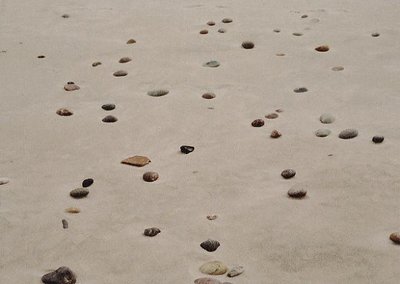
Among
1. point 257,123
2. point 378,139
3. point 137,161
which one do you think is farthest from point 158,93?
point 378,139

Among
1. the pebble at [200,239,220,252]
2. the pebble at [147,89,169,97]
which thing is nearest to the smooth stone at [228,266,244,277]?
the pebble at [200,239,220,252]

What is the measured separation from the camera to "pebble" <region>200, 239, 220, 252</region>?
6.11 feet

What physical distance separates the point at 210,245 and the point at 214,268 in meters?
0.13

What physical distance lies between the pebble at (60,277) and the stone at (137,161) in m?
0.80

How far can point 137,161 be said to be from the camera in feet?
8.14

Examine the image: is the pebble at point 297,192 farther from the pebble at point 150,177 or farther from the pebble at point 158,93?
the pebble at point 158,93

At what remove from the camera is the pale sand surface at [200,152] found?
1839mm

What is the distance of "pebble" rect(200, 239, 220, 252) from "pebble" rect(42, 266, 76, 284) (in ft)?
1.44

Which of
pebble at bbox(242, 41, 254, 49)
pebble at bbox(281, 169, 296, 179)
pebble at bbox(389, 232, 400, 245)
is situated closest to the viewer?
pebble at bbox(389, 232, 400, 245)

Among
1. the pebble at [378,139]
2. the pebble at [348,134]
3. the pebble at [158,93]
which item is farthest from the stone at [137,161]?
the pebble at [378,139]

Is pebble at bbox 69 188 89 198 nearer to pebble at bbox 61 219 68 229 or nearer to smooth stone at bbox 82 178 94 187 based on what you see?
smooth stone at bbox 82 178 94 187

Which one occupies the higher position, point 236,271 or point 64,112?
point 236,271

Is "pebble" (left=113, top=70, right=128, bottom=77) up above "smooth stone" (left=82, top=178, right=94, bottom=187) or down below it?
below

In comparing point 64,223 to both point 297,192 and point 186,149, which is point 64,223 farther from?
point 297,192
